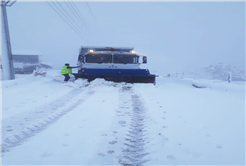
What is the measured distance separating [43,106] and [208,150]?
4.00m

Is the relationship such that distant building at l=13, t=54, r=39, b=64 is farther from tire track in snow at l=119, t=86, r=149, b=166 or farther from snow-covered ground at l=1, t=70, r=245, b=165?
tire track in snow at l=119, t=86, r=149, b=166

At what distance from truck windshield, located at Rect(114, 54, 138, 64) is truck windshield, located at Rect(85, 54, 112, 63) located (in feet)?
1.47

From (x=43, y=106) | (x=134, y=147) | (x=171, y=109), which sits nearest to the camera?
(x=134, y=147)

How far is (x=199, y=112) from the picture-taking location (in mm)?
3539

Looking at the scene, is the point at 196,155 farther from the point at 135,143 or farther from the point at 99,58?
the point at 99,58

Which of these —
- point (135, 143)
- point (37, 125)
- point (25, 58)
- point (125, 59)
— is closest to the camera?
point (135, 143)

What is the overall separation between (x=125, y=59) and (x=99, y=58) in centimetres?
168

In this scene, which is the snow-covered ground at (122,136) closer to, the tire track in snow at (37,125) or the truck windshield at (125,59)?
the tire track in snow at (37,125)

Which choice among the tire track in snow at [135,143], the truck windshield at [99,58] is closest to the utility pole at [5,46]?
the truck windshield at [99,58]

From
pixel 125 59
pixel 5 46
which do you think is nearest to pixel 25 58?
pixel 5 46

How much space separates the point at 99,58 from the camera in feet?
30.5

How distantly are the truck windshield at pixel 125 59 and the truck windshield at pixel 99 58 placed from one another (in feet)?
1.47

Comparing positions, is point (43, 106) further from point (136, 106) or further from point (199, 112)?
point (199, 112)

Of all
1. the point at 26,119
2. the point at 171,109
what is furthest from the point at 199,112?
the point at 26,119
